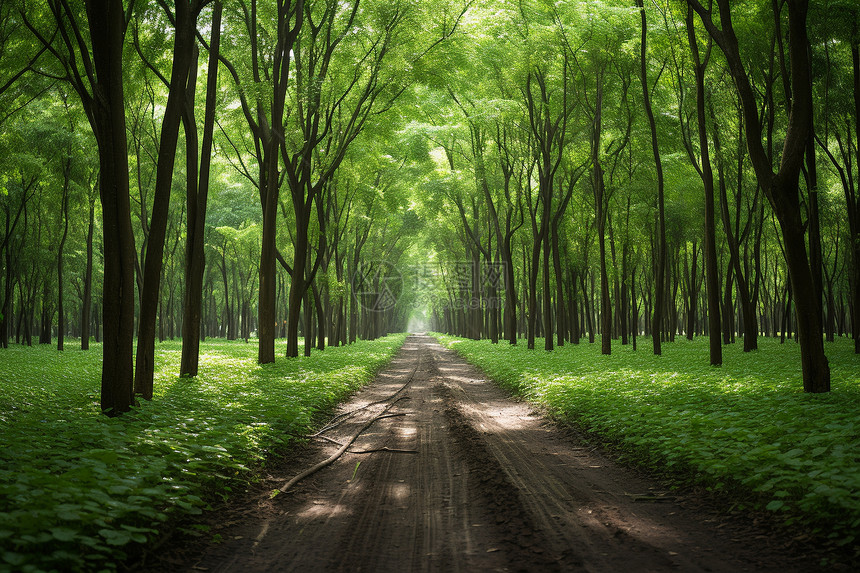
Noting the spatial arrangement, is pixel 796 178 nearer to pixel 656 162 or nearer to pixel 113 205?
pixel 656 162

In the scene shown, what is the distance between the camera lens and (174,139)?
9133mm

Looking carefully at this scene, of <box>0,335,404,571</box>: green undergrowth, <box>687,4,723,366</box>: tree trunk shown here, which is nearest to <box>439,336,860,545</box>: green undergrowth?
<box>687,4,723,366</box>: tree trunk

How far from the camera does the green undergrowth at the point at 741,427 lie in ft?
14.5

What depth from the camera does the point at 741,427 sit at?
6750 mm

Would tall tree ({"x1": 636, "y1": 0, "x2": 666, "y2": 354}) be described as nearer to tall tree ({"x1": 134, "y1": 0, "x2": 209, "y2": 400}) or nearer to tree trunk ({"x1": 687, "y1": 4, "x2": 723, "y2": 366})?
tree trunk ({"x1": 687, "y1": 4, "x2": 723, "y2": 366})

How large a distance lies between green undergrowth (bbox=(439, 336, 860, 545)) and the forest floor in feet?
1.18

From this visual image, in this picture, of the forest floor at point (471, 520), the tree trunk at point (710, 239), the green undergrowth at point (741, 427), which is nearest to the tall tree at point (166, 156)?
the forest floor at point (471, 520)

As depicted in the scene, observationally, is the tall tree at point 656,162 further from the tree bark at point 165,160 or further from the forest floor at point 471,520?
the forest floor at point 471,520

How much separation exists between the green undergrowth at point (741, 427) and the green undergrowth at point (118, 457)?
4770 millimetres

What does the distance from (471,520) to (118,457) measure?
3.44m

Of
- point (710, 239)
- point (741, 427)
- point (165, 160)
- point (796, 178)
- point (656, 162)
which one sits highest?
point (656, 162)

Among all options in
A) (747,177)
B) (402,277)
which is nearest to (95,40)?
(747,177)

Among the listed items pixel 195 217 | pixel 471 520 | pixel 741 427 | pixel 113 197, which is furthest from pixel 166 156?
pixel 741 427

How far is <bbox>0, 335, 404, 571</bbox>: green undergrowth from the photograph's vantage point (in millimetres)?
3549
